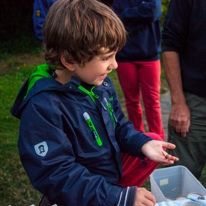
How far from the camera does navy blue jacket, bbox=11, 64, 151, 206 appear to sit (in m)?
1.28

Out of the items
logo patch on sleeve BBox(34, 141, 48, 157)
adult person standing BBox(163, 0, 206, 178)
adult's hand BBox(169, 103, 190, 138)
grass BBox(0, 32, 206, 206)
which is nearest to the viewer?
logo patch on sleeve BBox(34, 141, 48, 157)

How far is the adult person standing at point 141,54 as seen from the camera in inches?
113

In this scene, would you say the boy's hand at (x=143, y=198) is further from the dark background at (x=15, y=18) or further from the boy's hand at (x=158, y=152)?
the dark background at (x=15, y=18)

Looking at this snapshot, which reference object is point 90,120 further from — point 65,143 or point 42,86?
point 42,86

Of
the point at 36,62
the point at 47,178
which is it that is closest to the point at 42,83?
the point at 47,178

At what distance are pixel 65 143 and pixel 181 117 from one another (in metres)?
1.11

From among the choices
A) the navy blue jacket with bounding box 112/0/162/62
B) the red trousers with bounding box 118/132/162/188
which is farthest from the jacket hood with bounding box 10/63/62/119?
the navy blue jacket with bounding box 112/0/162/62

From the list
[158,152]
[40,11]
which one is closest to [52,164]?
[158,152]

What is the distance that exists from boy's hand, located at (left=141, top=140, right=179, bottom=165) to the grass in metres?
1.19

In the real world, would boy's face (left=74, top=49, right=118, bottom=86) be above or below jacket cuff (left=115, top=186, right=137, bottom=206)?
above

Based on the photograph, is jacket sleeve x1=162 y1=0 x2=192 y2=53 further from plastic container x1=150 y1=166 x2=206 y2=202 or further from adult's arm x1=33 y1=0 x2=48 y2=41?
adult's arm x1=33 y1=0 x2=48 y2=41

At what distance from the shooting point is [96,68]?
4.66ft

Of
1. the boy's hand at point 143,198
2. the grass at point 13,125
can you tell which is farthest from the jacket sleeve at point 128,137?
the grass at point 13,125

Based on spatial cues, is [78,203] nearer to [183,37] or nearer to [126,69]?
[183,37]
